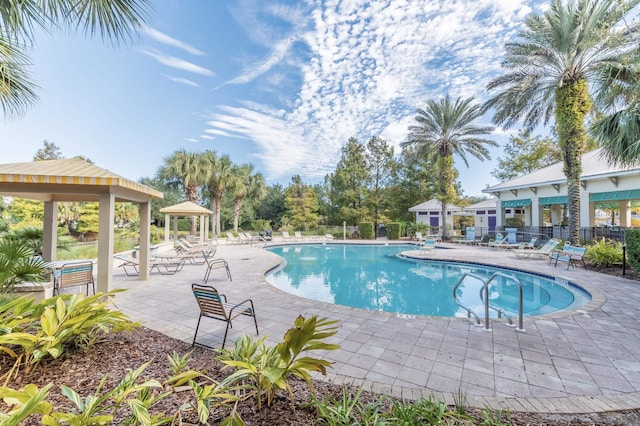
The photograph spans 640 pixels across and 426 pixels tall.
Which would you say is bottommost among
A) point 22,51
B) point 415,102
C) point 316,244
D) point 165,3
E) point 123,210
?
point 316,244

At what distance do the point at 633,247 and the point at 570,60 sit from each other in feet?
25.8

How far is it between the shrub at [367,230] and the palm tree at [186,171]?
13.7 m

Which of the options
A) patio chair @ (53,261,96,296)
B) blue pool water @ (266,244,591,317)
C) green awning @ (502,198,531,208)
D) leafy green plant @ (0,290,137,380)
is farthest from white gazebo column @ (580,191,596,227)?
patio chair @ (53,261,96,296)

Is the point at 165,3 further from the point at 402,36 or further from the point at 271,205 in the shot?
the point at 271,205

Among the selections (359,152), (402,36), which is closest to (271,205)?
(359,152)

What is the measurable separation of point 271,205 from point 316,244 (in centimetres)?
1804

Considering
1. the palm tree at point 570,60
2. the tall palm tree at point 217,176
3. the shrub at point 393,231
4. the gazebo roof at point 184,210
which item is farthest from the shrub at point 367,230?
the palm tree at point 570,60

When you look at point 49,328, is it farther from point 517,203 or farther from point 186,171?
point 517,203

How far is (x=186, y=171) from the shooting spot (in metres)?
19.8

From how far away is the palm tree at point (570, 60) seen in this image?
9.66 meters

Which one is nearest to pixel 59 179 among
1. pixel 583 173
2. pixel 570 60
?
pixel 570 60

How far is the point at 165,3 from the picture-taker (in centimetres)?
401

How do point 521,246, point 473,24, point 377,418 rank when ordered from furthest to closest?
point 521,246 → point 473,24 → point 377,418

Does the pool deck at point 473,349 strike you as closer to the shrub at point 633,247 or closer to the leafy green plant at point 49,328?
the leafy green plant at point 49,328
